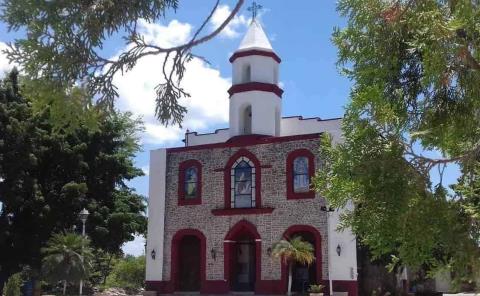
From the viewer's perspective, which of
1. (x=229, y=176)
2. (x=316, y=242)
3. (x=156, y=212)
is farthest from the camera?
(x=156, y=212)

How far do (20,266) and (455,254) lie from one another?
23.6m

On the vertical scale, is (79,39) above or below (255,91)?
below

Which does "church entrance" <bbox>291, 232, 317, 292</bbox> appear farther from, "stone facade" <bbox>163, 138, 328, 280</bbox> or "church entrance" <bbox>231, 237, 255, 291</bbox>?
"church entrance" <bbox>231, 237, 255, 291</bbox>

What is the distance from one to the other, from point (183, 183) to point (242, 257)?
A: 444 centimetres

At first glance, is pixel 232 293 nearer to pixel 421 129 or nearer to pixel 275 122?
pixel 275 122

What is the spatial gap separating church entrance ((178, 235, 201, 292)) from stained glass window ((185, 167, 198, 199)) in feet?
6.54

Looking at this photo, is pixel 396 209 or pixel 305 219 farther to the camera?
pixel 305 219

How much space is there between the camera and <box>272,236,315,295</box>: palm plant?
81.5 ft

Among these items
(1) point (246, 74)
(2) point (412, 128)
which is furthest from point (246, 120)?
(2) point (412, 128)

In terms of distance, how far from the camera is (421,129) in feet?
28.4

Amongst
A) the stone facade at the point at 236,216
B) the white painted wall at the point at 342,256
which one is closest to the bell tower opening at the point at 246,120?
the stone facade at the point at 236,216

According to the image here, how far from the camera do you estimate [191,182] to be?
29.5 metres

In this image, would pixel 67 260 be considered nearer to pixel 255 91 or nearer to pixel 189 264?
→ pixel 189 264

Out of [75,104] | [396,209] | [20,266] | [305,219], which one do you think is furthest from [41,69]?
[20,266]
